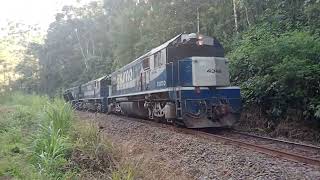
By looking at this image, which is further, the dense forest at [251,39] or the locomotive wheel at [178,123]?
the locomotive wheel at [178,123]

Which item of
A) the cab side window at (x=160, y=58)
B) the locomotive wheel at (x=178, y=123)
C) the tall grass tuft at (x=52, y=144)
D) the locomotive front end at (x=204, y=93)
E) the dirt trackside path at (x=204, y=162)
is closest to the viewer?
the tall grass tuft at (x=52, y=144)

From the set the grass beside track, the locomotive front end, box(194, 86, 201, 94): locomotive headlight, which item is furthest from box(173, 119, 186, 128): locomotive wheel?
the grass beside track

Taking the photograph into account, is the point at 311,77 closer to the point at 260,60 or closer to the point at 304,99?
the point at 304,99

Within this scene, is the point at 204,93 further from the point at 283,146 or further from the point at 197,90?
the point at 283,146

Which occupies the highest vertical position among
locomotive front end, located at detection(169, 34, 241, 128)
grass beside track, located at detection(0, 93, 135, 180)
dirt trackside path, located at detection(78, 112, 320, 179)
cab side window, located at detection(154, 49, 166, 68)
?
cab side window, located at detection(154, 49, 166, 68)

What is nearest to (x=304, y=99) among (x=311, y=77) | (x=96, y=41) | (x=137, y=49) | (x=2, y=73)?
(x=311, y=77)

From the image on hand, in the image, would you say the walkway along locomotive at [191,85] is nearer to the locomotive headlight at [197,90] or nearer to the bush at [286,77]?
the locomotive headlight at [197,90]

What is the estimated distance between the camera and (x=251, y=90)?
47.2ft

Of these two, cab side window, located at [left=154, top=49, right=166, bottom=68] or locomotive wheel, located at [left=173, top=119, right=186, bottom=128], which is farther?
cab side window, located at [left=154, top=49, right=166, bottom=68]

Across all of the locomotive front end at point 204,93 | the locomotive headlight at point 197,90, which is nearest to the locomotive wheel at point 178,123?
the locomotive front end at point 204,93

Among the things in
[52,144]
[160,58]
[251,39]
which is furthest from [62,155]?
[251,39]

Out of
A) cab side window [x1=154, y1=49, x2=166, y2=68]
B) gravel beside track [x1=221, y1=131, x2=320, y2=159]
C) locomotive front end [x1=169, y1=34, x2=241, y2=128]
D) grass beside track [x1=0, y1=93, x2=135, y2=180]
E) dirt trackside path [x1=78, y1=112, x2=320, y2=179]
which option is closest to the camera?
grass beside track [x1=0, y1=93, x2=135, y2=180]

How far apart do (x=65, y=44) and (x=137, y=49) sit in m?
35.7

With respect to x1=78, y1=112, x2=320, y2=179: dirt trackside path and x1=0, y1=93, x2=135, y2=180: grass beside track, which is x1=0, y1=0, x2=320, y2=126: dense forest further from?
x1=0, y1=93, x2=135, y2=180: grass beside track
